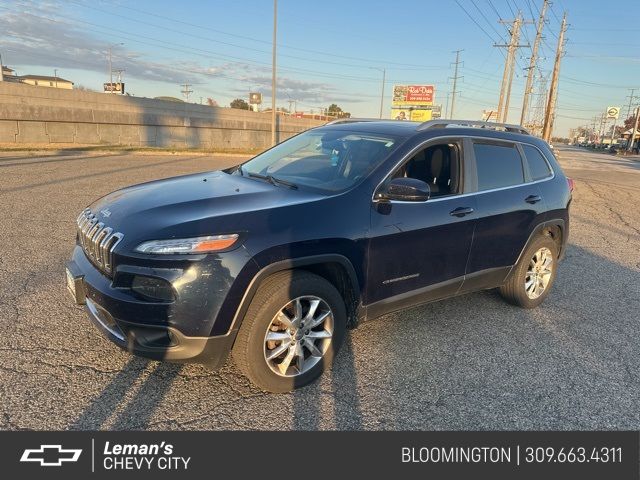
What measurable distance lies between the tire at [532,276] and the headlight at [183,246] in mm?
2980

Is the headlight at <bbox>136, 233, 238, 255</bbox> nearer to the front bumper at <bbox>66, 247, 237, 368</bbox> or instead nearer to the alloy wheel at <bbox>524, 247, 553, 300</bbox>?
the front bumper at <bbox>66, 247, 237, 368</bbox>

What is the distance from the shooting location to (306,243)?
2.89 m

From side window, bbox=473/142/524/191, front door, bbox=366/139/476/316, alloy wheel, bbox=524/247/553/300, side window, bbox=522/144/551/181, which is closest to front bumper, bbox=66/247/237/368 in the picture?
front door, bbox=366/139/476/316

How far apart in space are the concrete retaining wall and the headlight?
2154 cm

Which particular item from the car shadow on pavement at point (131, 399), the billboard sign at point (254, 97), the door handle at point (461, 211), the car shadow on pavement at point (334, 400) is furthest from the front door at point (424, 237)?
the billboard sign at point (254, 97)

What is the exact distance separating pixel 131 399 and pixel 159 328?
0.58 metres

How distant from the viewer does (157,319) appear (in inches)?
103

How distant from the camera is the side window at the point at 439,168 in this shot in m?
3.73

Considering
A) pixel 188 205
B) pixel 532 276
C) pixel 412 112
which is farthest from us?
pixel 412 112
